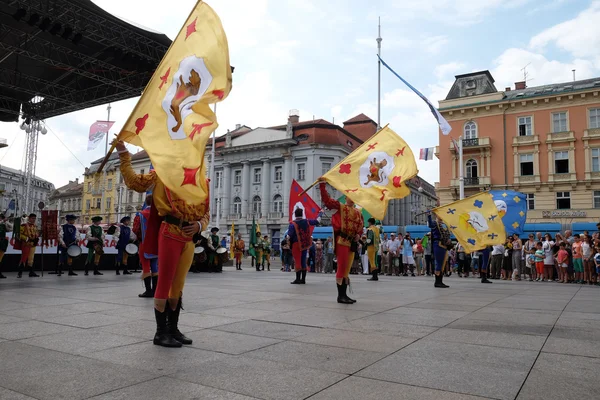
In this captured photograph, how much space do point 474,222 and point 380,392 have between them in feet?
35.5

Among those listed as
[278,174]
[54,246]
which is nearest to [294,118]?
[278,174]

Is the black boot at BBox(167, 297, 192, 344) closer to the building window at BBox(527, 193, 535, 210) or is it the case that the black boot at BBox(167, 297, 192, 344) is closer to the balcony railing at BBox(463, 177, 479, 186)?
the building window at BBox(527, 193, 535, 210)

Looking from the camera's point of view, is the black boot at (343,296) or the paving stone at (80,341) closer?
the paving stone at (80,341)

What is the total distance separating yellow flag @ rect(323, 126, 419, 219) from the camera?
8.84 m

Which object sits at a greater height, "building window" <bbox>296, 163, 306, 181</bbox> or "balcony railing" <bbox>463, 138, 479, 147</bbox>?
"balcony railing" <bbox>463, 138, 479, 147</bbox>

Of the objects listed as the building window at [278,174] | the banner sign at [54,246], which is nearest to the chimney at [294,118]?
the building window at [278,174]

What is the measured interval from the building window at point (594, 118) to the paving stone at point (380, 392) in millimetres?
45188

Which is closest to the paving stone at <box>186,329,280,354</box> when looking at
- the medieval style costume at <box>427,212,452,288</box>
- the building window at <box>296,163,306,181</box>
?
the medieval style costume at <box>427,212,452,288</box>

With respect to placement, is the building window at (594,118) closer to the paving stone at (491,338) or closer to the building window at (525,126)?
the building window at (525,126)

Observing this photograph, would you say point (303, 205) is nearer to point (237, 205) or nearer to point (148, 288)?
point (148, 288)

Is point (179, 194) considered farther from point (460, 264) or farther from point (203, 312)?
point (460, 264)

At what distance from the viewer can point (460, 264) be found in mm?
20438

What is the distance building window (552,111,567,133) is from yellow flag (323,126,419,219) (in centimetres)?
→ 3799

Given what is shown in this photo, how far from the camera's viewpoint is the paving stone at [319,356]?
3734mm
